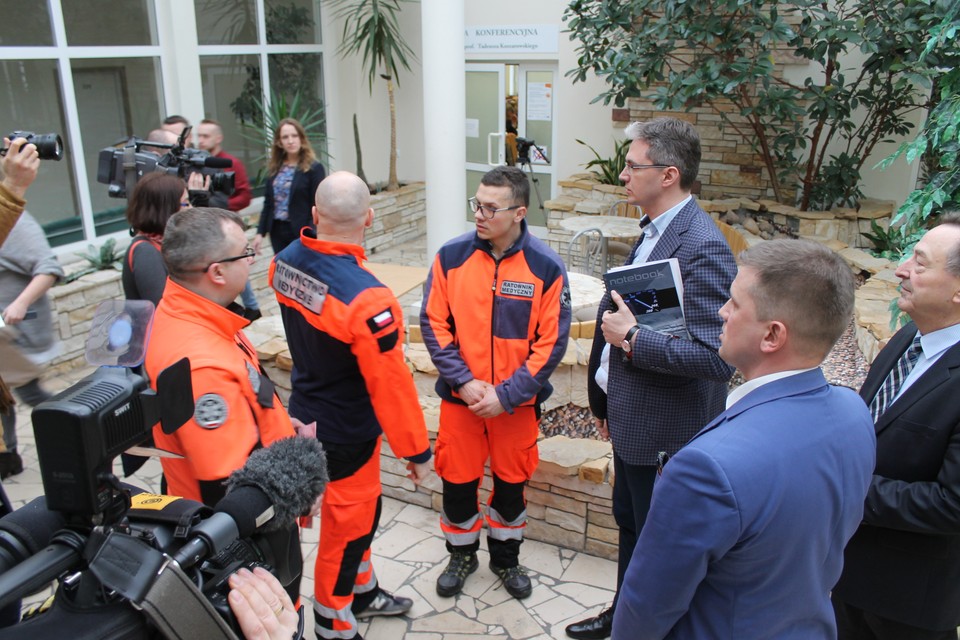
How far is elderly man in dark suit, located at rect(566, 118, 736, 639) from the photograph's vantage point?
2.55 metres

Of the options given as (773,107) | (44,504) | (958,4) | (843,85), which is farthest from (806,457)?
(843,85)

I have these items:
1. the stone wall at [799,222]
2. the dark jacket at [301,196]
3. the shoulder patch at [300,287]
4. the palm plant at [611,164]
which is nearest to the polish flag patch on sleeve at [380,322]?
the shoulder patch at [300,287]

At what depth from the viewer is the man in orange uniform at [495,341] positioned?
3141 mm

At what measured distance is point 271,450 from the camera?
1.50m

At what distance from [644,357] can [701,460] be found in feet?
3.47

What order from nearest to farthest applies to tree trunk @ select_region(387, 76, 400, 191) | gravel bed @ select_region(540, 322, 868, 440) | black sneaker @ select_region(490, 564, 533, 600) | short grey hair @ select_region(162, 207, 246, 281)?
short grey hair @ select_region(162, 207, 246, 281) < black sneaker @ select_region(490, 564, 533, 600) < gravel bed @ select_region(540, 322, 868, 440) < tree trunk @ select_region(387, 76, 400, 191)

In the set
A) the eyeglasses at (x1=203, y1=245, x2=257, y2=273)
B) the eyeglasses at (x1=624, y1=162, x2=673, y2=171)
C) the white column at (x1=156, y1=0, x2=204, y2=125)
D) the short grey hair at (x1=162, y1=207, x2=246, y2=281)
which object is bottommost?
the eyeglasses at (x1=203, y1=245, x2=257, y2=273)

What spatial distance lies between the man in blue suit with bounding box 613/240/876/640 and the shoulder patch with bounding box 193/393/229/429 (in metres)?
1.19

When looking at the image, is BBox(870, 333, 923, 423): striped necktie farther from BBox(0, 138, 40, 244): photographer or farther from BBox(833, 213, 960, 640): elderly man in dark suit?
BBox(0, 138, 40, 244): photographer

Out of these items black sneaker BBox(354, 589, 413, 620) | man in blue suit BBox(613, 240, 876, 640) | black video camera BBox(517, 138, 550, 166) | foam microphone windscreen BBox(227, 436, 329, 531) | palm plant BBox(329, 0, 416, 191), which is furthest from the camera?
palm plant BBox(329, 0, 416, 191)

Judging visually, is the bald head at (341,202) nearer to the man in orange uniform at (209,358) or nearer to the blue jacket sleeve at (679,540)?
the man in orange uniform at (209,358)

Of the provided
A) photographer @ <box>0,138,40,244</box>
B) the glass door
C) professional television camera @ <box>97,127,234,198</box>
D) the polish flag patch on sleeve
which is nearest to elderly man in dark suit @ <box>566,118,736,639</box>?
the polish flag patch on sleeve

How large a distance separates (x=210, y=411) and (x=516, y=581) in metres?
1.83

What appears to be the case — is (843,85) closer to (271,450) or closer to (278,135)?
(278,135)
